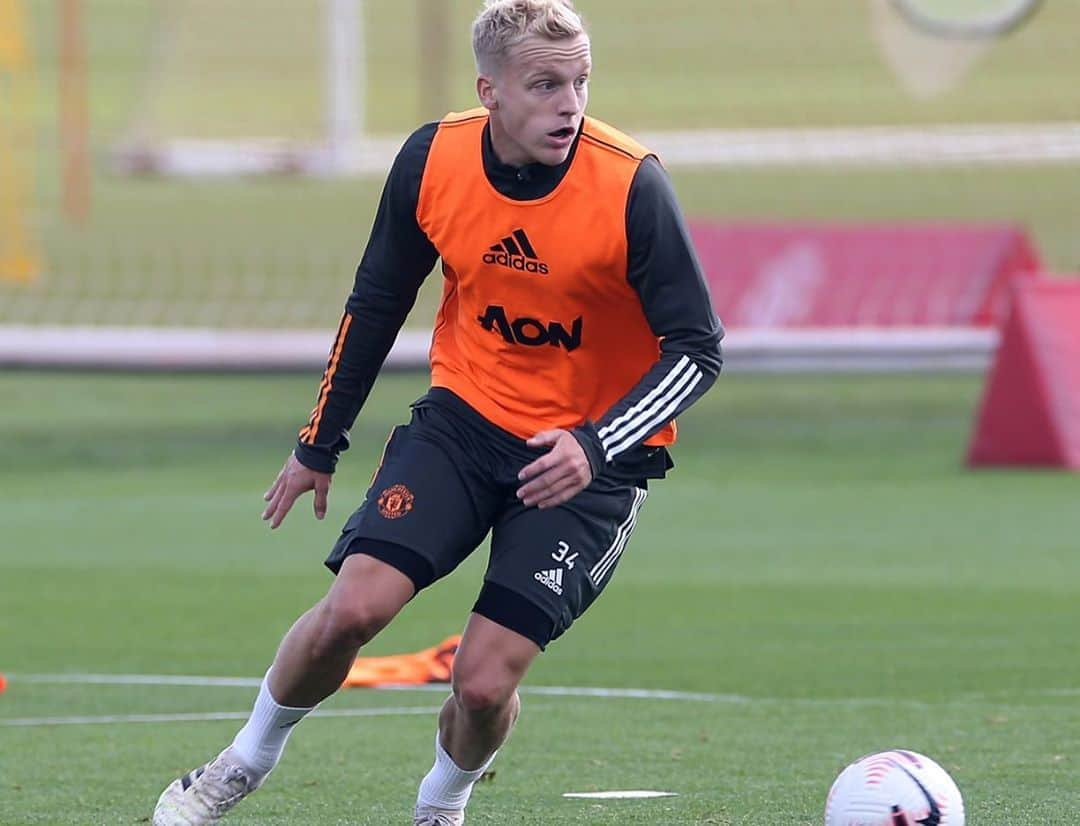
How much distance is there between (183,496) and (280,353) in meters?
4.12

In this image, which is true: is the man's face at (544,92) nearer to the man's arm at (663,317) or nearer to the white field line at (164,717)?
the man's arm at (663,317)

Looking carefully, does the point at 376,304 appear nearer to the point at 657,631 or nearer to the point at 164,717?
the point at 164,717

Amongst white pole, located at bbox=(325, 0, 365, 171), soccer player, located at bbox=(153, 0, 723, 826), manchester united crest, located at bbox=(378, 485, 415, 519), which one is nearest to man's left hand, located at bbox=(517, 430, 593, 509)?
soccer player, located at bbox=(153, 0, 723, 826)

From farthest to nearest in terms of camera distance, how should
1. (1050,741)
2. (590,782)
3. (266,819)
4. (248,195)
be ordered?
(248,195) → (1050,741) → (590,782) → (266,819)

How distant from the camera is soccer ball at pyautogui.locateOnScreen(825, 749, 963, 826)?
232 inches

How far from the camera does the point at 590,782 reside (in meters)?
7.61

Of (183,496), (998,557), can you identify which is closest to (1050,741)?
(998,557)

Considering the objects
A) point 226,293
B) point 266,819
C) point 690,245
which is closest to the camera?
point 690,245

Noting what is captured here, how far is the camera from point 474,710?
6289 millimetres

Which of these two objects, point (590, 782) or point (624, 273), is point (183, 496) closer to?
point (590, 782)

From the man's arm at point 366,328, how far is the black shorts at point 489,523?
217 mm

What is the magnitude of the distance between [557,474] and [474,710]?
2.28 ft

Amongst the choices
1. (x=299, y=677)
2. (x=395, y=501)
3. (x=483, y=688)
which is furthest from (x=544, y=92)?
(x=299, y=677)

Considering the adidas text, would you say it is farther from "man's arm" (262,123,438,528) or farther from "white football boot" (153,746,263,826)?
"white football boot" (153,746,263,826)
